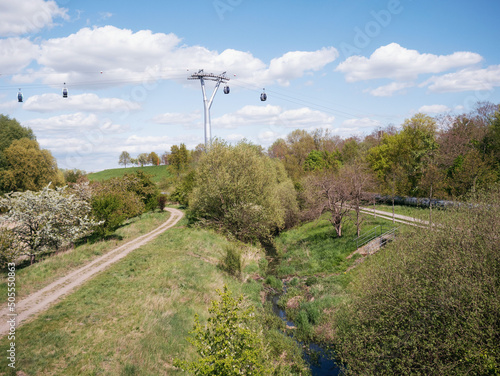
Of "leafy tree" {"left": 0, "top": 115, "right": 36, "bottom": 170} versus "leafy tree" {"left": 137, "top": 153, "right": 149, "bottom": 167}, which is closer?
"leafy tree" {"left": 0, "top": 115, "right": 36, "bottom": 170}

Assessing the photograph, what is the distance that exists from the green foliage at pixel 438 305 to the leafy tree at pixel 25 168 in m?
53.6

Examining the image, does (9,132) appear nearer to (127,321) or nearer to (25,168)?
(25,168)

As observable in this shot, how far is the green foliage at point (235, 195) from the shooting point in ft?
98.6

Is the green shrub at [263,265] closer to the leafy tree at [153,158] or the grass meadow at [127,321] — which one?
the grass meadow at [127,321]

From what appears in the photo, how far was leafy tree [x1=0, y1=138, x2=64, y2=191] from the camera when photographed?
46.9 m

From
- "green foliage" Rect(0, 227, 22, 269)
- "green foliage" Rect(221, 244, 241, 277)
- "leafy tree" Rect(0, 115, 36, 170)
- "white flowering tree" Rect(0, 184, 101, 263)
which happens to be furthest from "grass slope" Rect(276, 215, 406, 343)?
"leafy tree" Rect(0, 115, 36, 170)

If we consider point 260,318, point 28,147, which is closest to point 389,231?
point 260,318

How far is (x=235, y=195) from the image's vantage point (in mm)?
30359

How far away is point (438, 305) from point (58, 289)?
59.1 feet

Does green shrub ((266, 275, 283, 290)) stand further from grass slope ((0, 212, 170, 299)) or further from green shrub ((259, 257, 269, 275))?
grass slope ((0, 212, 170, 299))

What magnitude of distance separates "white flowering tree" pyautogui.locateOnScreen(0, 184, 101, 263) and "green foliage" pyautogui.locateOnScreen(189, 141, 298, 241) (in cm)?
1277

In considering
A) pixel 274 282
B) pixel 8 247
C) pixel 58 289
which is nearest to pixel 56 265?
pixel 8 247

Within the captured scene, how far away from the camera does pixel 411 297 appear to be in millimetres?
10516

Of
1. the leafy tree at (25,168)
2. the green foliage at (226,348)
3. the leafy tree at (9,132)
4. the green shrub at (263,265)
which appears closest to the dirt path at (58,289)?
the green foliage at (226,348)
